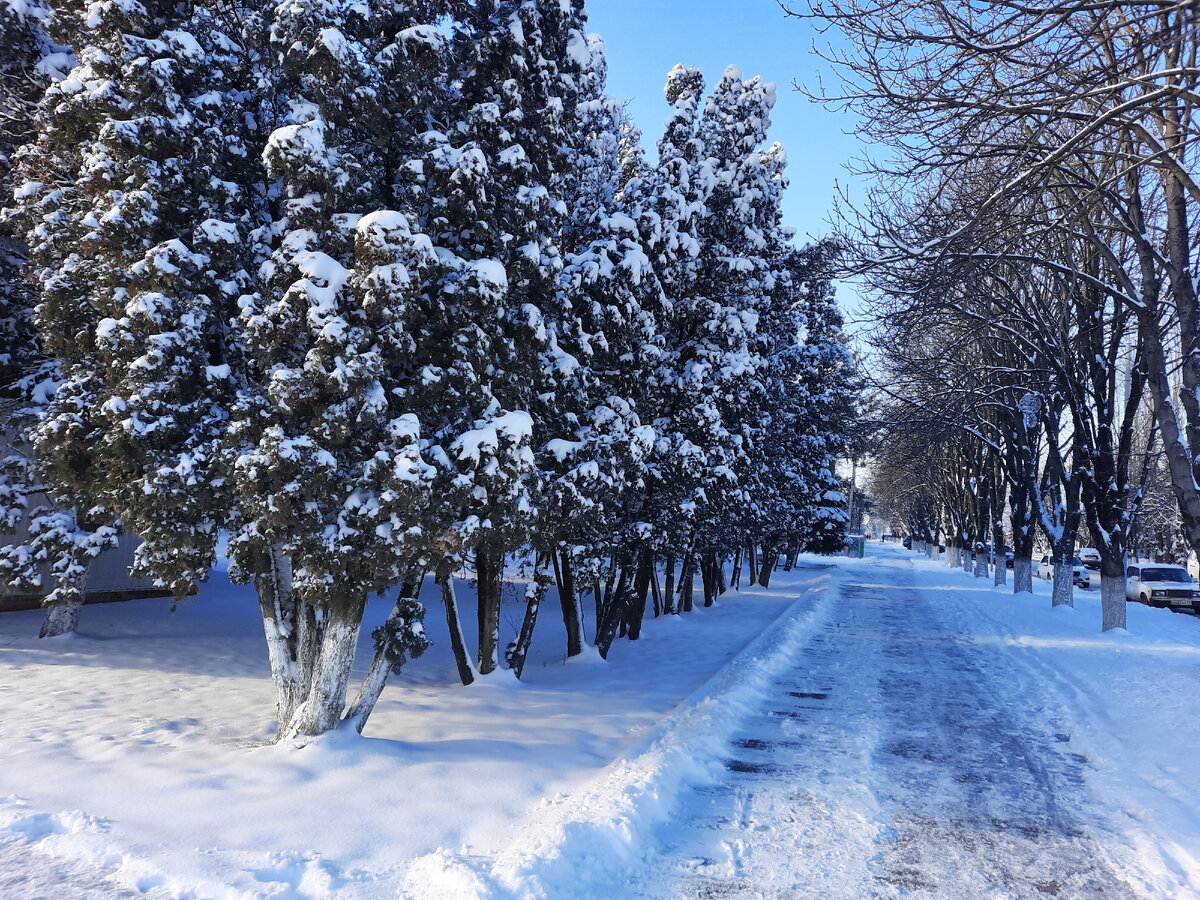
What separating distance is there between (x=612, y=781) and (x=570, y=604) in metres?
6.68

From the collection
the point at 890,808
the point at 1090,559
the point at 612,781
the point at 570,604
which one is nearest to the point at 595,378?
the point at 570,604

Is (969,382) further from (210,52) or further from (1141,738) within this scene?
(210,52)

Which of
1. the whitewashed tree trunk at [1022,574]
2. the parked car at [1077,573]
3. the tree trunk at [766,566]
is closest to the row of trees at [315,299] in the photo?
the whitewashed tree trunk at [1022,574]

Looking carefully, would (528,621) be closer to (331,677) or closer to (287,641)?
(287,641)

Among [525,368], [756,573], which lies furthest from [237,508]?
[756,573]

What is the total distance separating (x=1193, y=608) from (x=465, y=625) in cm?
2475

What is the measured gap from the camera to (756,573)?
111 ft

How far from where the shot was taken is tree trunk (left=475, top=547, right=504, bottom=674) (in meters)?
10.6

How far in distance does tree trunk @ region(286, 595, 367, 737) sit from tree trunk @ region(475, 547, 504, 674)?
10.6ft

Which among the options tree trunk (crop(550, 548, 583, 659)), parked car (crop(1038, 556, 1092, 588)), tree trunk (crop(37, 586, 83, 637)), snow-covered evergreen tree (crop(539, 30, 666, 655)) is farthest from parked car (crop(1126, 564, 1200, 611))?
tree trunk (crop(37, 586, 83, 637))

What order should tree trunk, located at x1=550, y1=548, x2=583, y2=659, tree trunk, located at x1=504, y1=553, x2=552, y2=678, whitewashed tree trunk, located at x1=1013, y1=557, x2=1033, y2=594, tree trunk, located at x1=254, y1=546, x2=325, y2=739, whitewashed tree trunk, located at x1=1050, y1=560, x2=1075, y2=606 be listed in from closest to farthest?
tree trunk, located at x1=254, y1=546, x2=325, y2=739 → tree trunk, located at x1=504, y1=553, x2=552, y2=678 → tree trunk, located at x1=550, y1=548, x2=583, y2=659 → whitewashed tree trunk, located at x1=1050, y1=560, x2=1075, y2=606 → whitewashed tree trunk, located at x1=1013, y1=557, x2=1033, y2=594

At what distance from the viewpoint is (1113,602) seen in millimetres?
15711

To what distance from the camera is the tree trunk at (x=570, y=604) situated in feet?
41.1

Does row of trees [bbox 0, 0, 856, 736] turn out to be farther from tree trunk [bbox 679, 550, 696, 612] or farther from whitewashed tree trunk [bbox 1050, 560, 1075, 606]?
whitewashed tree trunk [bbox 1050, 560, 1075, 606]
